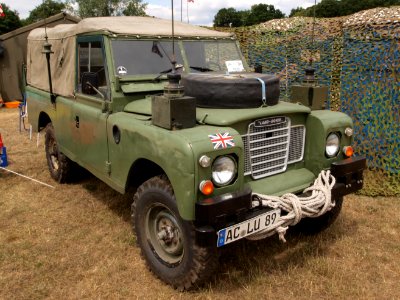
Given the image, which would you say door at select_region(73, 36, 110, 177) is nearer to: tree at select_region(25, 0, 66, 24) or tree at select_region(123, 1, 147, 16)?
tree at select_region(25, 0, 66, 24)

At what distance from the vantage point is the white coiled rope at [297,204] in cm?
298

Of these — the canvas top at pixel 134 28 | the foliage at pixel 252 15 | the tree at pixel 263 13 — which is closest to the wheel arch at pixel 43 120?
the canvas top at pixel 134 28

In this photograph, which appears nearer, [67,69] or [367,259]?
[367,259]

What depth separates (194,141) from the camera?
2658 millimetres

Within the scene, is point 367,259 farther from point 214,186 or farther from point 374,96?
point 374,96

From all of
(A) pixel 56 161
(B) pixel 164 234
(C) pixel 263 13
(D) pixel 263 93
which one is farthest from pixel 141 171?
(C) pixel 263 13

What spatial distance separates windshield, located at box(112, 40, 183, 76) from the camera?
12.8ft

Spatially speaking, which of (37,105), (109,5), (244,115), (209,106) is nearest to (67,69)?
(37,105)

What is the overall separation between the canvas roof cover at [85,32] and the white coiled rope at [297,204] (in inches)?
86.9

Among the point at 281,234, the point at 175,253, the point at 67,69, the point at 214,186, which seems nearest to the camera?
the point at 214,186

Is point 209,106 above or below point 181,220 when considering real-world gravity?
above

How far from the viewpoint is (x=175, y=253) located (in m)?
3.26

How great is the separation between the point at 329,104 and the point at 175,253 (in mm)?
4282

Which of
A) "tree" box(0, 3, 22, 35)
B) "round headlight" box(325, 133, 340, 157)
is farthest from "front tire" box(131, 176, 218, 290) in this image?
"tree" box(0, 3, 22, 35)
